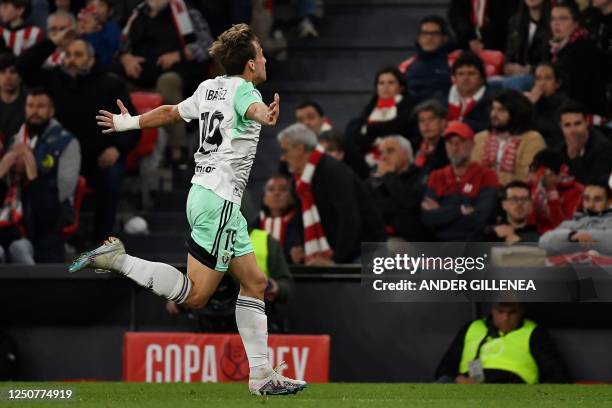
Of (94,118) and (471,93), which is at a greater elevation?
(471,93)

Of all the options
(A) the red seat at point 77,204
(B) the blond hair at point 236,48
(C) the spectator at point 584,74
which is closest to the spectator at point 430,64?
(C) the spectator at point 584,74

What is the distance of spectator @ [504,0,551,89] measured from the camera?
47.9ft

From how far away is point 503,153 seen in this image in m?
13.1

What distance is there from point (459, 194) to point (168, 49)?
169 inches

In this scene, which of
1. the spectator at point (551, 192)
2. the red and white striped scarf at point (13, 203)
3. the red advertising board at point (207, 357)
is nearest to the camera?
the red advertising board at point (207, 357)

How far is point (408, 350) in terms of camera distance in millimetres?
12172

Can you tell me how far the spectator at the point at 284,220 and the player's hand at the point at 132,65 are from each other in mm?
3287

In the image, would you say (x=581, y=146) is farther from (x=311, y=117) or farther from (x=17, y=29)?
(x=17, y=29)

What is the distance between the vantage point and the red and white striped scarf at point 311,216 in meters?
12.8

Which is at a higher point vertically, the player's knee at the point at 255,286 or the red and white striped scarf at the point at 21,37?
the red and white striped scarf at the point at 21,37

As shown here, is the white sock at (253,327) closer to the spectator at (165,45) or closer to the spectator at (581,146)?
the spectator at (581,146)

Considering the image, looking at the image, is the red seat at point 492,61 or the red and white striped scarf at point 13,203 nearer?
the red and white striped scarf at point 13,203

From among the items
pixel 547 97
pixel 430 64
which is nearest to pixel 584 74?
pixel 547 97

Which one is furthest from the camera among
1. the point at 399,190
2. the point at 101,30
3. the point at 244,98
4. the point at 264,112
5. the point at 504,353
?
the point at 101,30
